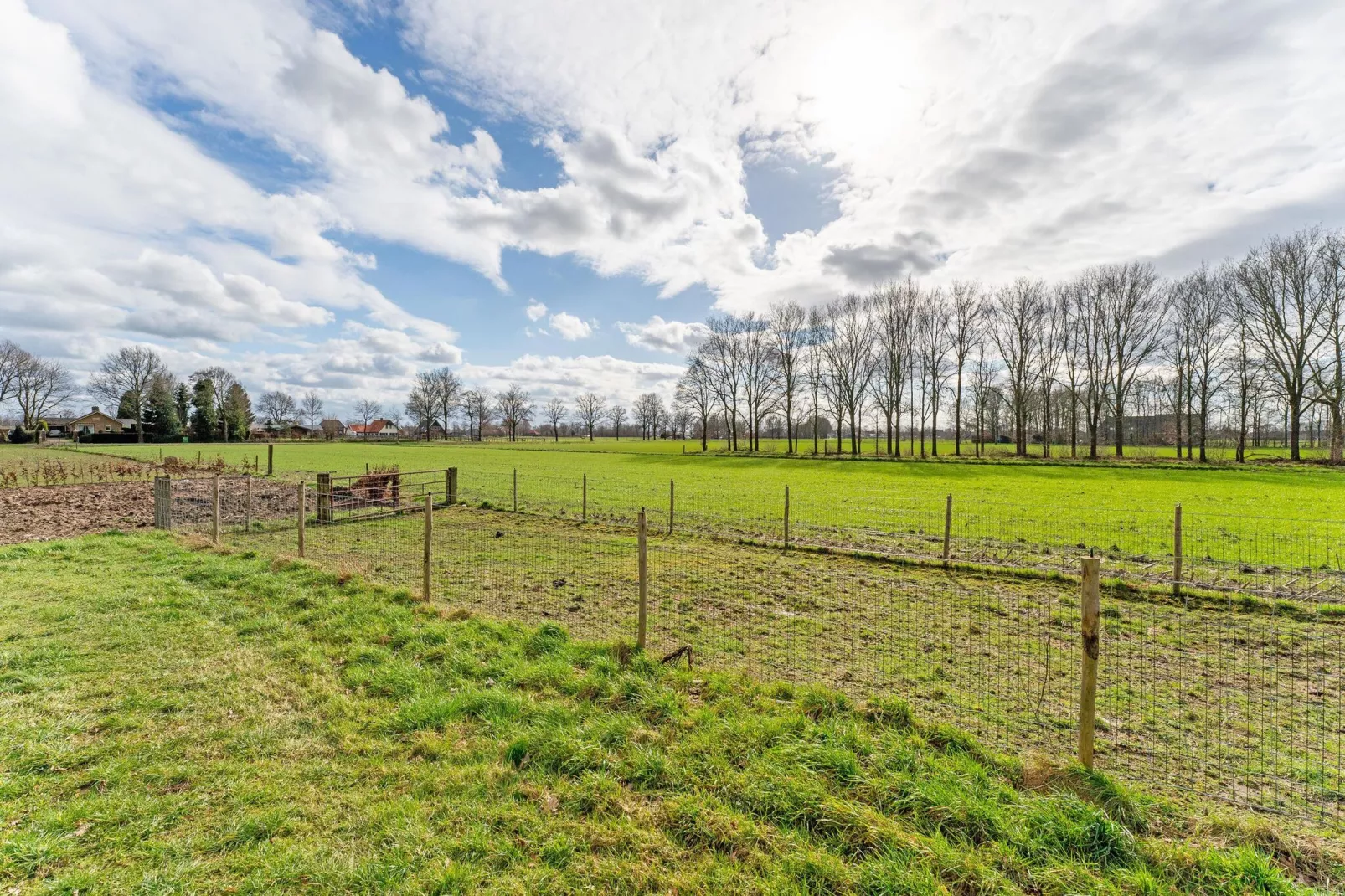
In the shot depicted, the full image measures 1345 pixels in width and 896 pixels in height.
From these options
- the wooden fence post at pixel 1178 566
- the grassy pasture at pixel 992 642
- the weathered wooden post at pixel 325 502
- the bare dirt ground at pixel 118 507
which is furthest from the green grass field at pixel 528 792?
the bare dirt ground at pixel 118 507

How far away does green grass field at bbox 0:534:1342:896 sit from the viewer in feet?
9.64

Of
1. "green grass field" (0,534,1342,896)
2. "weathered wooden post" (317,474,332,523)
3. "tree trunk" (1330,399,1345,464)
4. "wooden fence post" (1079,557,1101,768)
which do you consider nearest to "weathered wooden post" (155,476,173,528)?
"weathered wooden post" (317,474,332,523)

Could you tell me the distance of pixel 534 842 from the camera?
3.21m

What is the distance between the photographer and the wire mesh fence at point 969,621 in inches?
179

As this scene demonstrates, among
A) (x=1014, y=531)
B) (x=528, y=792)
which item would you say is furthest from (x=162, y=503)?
(x=1014, y=531)

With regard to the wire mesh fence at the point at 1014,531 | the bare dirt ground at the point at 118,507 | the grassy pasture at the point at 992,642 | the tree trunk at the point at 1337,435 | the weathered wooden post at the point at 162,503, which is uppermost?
the tree trunk at the point at 1337,435

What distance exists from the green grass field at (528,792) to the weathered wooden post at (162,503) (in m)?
9.49

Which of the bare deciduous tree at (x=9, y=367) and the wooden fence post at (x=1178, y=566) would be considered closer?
A: the wooden fence post at (x=1178, y=566)

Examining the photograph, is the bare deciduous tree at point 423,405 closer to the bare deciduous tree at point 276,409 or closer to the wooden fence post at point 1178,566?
the bare deciduous tree at point 276,409

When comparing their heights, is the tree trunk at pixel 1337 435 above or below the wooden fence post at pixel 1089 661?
above

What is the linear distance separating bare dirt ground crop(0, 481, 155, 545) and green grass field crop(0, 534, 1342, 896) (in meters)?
10.9

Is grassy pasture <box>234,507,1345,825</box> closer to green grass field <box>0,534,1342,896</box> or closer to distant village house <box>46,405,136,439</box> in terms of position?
green grass field <box>0,534,1342,896</box>

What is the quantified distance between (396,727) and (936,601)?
7.95 metres

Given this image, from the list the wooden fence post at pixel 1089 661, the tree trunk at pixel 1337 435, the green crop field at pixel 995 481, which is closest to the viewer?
the wooden fence post at pixel 1089 661
